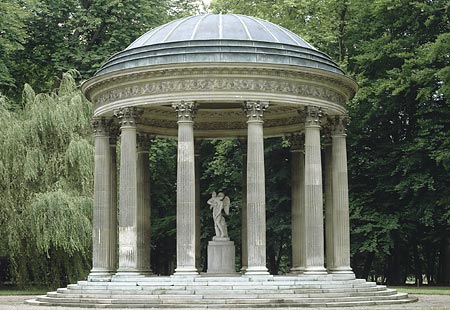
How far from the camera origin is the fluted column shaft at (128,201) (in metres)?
36.7

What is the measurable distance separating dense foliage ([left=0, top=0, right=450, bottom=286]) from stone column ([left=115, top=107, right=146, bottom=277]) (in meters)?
10.1

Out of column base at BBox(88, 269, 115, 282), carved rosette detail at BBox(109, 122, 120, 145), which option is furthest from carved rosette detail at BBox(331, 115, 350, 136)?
column base at BBox(88, 269, 115, 282)

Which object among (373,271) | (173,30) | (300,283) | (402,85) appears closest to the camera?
(300,283)

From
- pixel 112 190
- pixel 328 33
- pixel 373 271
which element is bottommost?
pixel 373 271

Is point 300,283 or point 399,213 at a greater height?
point 399,213

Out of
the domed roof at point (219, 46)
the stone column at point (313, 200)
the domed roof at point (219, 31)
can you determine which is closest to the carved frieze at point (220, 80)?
the domed roof at point (219, 46)

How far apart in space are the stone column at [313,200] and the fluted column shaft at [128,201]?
324 inches

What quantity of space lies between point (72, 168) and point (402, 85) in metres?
21.9

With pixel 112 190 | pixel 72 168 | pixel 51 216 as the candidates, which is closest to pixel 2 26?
pixel 72 168

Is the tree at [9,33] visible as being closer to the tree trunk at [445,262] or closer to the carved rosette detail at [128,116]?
the carved rosette detail at [128,116]

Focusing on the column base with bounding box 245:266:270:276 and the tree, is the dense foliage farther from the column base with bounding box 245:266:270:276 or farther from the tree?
the column base with bounding box 245:266:270:276

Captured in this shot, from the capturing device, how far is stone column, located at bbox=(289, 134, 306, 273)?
43.9 m

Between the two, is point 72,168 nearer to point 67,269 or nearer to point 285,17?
point 67,269

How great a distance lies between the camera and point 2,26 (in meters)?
55.7
